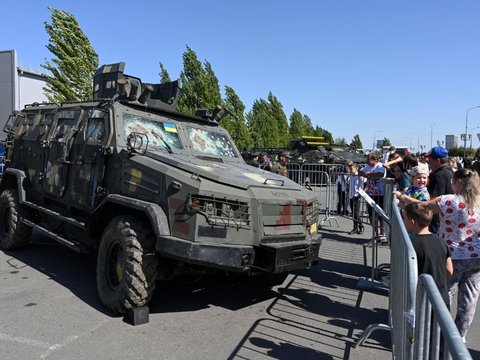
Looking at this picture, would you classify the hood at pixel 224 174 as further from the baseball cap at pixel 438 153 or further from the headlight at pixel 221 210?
the baseball cap at pixel 438 153

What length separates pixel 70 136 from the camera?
20.7 ft

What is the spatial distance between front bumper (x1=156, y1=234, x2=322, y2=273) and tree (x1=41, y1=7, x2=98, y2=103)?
A: 17781mm

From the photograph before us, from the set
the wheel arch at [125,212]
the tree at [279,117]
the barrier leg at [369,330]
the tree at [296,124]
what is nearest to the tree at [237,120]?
the tree at [279,117]

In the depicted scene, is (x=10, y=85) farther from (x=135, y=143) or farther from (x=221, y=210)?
(x=221, y=210)

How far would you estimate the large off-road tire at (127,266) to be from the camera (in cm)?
452

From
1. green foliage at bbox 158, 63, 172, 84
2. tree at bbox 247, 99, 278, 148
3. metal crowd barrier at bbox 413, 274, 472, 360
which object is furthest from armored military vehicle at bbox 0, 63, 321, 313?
tree at bbox 247, 99, 278, 148

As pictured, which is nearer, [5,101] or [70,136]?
[70,136]

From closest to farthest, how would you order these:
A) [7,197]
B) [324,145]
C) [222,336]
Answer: [222,336]
[7,197]
[324,145]

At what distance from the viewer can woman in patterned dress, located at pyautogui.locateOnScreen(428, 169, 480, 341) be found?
3863 mm

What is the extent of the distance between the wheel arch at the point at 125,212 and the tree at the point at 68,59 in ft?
53.7

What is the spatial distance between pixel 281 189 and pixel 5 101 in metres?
31.3

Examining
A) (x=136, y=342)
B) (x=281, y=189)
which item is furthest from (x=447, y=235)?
(x=136, y=342)

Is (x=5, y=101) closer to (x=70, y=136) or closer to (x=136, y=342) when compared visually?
(x=70, y=136)

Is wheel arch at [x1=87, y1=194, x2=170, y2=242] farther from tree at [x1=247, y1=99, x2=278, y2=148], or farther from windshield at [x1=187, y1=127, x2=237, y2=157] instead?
tree at [x1=247, y1=99, x2=278, y2=148]
